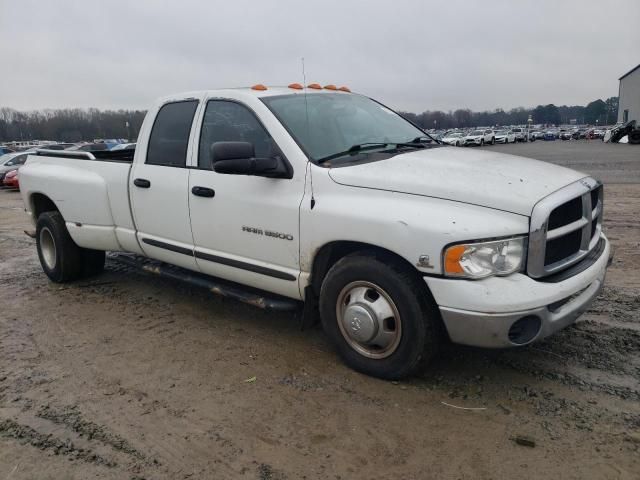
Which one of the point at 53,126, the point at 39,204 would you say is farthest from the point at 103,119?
the point at 39,204

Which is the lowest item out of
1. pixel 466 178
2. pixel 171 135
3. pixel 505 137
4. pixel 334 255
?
pixel 505 137

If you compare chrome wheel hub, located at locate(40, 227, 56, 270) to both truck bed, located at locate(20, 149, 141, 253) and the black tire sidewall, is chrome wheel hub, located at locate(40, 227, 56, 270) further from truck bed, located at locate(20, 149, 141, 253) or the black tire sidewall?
truck bed, located at locate(20, 149, 141, 253)

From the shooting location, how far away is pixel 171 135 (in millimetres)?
4723

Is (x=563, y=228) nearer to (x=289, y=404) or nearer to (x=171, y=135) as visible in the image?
(x=289, y=404)

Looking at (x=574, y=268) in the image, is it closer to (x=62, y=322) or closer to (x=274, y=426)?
(x=274, y=426)

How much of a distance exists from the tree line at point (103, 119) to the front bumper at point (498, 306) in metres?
52.6

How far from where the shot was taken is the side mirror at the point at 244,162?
11.8ft

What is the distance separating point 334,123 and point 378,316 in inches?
63.8

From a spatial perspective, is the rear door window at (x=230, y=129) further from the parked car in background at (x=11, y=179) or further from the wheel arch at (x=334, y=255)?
the parked car in background at (x=11, y=179)

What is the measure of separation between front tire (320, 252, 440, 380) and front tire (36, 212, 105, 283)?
362cm

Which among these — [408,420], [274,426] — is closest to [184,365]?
[274,426]

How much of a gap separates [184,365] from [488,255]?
231 cm

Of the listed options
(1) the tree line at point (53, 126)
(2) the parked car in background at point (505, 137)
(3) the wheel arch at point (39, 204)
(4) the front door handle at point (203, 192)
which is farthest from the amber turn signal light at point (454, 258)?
(1) the tree line at point (53, 126)

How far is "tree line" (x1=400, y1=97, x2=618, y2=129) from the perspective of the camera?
10250 cm
